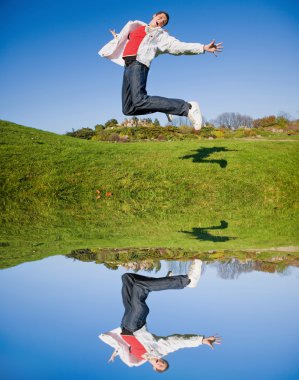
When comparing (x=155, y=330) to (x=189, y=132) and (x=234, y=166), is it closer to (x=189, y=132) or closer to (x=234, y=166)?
(x=234, y=166)

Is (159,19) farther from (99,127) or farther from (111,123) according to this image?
(111,123)

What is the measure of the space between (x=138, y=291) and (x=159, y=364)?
3.09 ft

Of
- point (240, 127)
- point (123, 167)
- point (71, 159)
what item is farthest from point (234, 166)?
point (240, 127)

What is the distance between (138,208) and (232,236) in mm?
3076

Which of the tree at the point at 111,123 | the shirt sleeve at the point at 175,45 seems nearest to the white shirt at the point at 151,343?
the shirt sleeve at the point at 175,45

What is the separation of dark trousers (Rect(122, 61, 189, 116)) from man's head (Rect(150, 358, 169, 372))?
4.71 metres

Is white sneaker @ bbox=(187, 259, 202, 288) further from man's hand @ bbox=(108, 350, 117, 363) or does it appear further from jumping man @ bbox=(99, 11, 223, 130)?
jumping man @ bbox=(99, 11, 223, 130)

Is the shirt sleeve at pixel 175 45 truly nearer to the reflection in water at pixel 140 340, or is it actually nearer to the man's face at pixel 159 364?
the reflection in water at pixel 140 340

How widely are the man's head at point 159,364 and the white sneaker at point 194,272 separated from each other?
1068 millimetres

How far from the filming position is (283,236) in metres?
5.25

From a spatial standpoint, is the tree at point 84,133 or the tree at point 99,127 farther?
the tree at point 99,127

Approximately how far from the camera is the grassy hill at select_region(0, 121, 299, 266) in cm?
507

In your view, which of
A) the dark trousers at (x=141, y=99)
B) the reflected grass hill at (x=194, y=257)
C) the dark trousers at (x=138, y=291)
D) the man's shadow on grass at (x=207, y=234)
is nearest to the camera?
the dark trousers at (x=138, y=291)

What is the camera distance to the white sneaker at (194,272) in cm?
320
